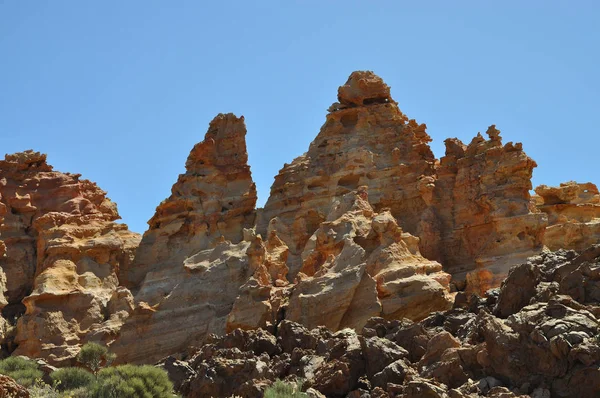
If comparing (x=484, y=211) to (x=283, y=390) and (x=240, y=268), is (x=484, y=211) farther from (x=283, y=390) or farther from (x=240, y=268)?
(x=283, y=390)

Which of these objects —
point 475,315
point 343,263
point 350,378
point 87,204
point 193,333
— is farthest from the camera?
point 87,204

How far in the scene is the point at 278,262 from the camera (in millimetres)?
44219

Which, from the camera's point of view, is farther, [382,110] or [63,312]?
[382,110]

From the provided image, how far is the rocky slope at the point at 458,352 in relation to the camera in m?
23.4

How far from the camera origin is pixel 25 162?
54.8m

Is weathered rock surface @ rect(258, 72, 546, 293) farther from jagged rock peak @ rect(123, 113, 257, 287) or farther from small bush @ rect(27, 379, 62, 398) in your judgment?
small bush @ rect(27, 379, 62, 398)

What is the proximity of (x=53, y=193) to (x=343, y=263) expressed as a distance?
2020cm

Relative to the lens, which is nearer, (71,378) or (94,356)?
(71,378)

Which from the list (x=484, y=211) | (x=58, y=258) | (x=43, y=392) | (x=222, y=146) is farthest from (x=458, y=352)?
(x=222, y=146)

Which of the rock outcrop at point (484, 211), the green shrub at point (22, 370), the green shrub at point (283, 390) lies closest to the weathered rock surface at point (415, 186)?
the rock outcrop at point (484, 211)

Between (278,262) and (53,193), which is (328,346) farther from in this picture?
(53,193)

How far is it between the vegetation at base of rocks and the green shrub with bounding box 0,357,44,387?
8.68ft

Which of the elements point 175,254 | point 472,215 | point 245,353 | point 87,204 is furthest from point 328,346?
point 87,204

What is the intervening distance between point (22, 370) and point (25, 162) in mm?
19843
